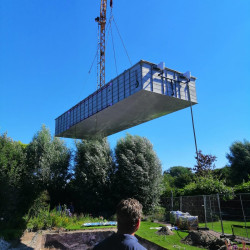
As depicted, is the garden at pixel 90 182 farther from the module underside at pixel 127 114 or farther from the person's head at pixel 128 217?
the person's head at pixel 128 217

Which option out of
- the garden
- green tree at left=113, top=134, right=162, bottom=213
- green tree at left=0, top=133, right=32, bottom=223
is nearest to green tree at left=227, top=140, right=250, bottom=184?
the garden

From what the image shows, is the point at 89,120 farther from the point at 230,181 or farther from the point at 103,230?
the point at 230,181

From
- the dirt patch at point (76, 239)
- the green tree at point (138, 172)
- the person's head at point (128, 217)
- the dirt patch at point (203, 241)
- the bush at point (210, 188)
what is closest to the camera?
the person's head at point (128, 217)

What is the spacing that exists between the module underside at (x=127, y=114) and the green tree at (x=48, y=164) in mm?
1525

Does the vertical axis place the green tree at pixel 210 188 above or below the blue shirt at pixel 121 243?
above

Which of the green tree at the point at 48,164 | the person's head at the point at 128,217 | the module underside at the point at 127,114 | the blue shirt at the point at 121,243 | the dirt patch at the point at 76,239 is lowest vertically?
the dirt patch at the point at 76,239

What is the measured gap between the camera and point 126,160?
1908cm

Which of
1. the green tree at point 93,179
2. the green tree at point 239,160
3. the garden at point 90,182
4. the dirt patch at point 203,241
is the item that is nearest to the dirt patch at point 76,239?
the garden at point 90,182

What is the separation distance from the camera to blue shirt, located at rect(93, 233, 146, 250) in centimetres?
204

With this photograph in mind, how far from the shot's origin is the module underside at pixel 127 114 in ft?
45.5

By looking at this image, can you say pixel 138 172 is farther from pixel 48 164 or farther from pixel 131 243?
pixel 131 243

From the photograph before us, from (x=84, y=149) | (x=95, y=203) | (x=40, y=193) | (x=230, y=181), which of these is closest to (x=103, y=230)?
(x=95, y=203)

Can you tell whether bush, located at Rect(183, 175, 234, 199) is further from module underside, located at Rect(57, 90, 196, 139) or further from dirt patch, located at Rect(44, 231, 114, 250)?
dirt patch, located at Rect(44, 231, 114, 250)

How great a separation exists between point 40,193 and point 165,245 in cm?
1273
